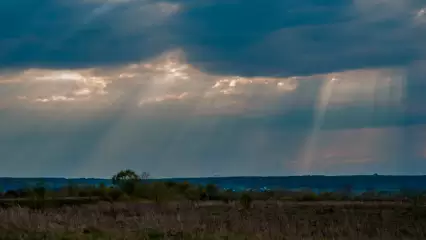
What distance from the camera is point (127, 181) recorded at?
73188mm

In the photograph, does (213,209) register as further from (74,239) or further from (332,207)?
(74,239)

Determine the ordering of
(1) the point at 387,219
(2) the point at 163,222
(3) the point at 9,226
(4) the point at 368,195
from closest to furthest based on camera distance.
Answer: (3) the point at 9,226
(2) the point at 163,222
(1) the point at 387,219
(4) the point at 368,195

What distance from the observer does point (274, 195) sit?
243 ft

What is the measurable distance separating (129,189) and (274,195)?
44.2 feet

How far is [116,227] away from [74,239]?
4.24 m

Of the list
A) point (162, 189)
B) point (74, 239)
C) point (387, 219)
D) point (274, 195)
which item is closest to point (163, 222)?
point (74, 239)

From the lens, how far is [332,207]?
52.9 meters

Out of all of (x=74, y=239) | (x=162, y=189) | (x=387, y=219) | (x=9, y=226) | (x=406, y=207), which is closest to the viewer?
(x=74, y=239)

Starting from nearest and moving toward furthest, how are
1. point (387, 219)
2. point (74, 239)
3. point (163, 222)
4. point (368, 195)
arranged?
point (74, 239), point (163, 222), point (387, 219), point (368, 195)

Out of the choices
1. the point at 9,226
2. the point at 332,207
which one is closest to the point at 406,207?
the point at 332,207

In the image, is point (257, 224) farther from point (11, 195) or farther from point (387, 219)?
point (11, 195)

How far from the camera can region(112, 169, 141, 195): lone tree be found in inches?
2795

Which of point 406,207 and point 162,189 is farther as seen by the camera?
point 162,189

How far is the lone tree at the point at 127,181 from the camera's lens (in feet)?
233
